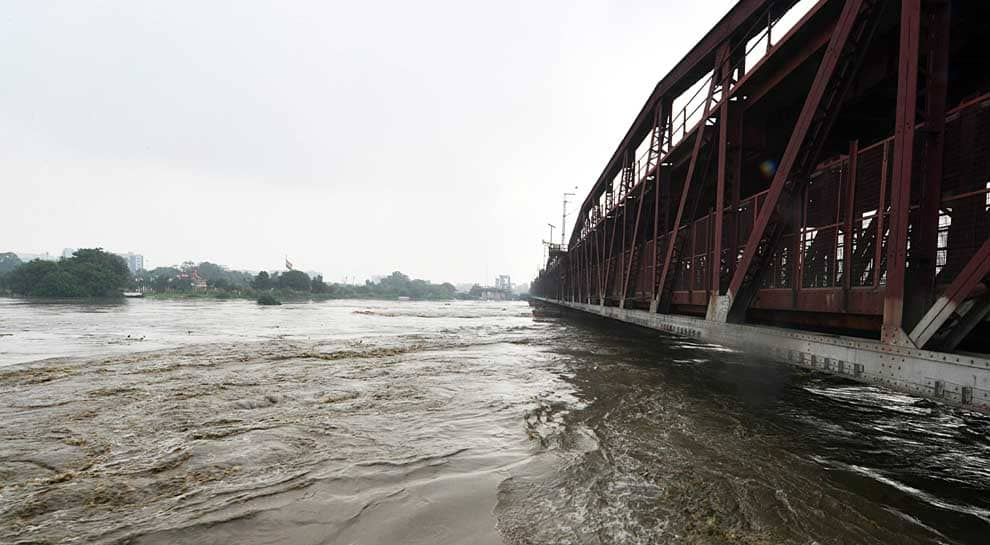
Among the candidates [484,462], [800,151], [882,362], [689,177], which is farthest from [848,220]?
[484,462]

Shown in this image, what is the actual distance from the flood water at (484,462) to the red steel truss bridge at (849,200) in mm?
1178

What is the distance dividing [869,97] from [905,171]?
6.20 metres

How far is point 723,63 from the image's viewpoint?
11031mm

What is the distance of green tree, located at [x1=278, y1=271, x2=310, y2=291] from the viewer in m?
119

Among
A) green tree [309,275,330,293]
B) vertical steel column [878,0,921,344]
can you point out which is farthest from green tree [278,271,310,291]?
vertical steel column [878,0,921,344]

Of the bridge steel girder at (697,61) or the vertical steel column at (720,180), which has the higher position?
the bridge steel girder at (697,61)

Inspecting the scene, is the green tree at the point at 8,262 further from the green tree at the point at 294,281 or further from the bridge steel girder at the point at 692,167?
the bridge steel girder at the point at 692,167

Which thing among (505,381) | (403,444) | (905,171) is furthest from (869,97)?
(403,444)

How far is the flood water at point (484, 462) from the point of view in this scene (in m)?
3.06

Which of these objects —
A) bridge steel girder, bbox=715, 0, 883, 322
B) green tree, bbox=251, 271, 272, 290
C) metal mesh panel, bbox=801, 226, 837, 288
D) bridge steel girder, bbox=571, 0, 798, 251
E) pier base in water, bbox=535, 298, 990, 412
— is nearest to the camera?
pier base in water, bbox=535, 298, 990, 412

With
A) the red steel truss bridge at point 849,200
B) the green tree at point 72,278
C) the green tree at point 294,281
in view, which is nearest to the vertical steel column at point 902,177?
the red steel truss bridge at point 849,200

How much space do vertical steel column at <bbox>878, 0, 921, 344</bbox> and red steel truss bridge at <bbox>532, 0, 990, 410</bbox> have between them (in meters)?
0.02

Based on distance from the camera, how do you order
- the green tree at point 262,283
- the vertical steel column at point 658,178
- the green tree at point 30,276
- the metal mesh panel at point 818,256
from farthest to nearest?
the green tree at point 262,283
the green tree at point 30,276
the vertical steel column at point 658,178
the metal mesh panel at point 818,256

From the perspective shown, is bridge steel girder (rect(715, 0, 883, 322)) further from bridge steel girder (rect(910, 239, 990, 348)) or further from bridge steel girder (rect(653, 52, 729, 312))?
bridge steel girder (rect(653, 52, 729, 312))
